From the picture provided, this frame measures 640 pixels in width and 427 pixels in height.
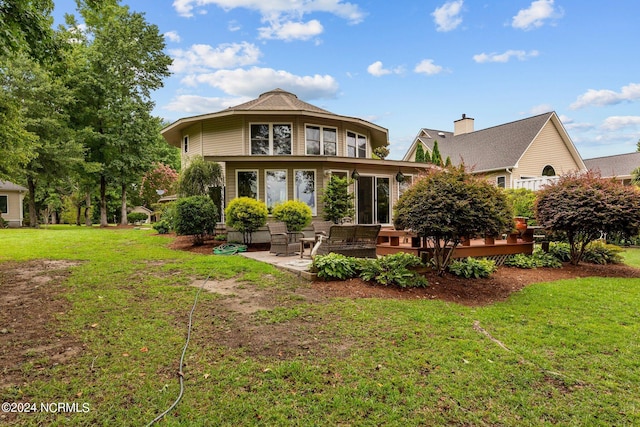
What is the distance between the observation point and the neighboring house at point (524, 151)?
20.1 m

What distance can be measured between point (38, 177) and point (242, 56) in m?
15.2

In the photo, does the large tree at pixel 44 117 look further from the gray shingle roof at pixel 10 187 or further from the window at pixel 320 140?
the window at pixel 320 140

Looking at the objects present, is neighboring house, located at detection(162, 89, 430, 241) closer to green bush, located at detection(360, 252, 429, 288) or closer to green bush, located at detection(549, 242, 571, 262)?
green bush, located at detection(549, 242, 571, 262)

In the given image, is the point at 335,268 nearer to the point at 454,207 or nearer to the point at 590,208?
the point at 454,207

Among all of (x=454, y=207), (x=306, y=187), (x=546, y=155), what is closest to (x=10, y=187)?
(x=306, y=187)

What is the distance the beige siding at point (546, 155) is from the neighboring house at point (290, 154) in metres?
9.45

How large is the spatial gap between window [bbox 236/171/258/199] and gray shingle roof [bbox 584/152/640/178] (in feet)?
70.7

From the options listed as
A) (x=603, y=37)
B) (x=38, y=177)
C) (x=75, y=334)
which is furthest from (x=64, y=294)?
(x=38, y=177)

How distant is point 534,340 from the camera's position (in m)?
4.08

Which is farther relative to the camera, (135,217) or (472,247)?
(135,217)

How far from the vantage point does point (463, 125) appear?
27.3 m

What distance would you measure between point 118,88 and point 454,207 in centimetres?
2394

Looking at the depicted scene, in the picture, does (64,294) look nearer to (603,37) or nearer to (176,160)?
(603,37)

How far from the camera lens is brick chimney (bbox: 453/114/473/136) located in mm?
27094
